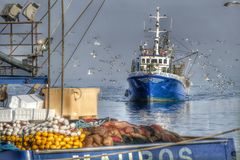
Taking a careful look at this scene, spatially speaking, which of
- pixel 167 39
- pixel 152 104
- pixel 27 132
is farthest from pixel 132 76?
pixel 27 132

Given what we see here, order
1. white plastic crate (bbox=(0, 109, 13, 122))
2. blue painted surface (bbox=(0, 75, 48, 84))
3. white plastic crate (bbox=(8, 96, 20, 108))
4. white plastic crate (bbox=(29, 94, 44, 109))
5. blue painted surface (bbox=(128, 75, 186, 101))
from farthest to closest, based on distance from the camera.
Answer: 1. blue painted surface (bbox=(128, 75, 186, 101))
2. white plastic crate (bbox=(29, 94, 44, 109))
3. blue painted surface (bbox=(0, 75, 48, 84))
4. white plastic crate (bbox=(8, 96, 20, 108))
5. white plastic crate (bbox=(0, 109, 13, 122))

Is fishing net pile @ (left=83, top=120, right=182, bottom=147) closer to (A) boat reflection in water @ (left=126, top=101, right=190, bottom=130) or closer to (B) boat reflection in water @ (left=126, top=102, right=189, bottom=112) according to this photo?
(A) boat reflection in water @ (left=126, top=101, right=190, bottom=130)

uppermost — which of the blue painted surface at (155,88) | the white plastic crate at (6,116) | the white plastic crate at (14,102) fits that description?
the blue painted surface at (155,88)

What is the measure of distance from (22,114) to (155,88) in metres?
69.3

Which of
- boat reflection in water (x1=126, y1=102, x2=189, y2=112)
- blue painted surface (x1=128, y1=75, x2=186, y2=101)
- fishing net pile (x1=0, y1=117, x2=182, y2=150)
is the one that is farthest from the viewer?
blue painted surface (x1=128, y1=75, x2=186, y2=101)

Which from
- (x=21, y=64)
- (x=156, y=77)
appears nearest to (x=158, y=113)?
(x=156, y=77)

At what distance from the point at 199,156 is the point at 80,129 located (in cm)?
366

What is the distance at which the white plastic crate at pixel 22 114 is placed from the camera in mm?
19375

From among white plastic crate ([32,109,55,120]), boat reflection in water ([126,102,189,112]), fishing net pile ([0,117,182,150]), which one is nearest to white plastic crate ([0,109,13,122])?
white plastic crate ([32,109,55,120])

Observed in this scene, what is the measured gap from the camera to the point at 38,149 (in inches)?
610

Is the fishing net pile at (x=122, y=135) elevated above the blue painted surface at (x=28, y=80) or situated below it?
below

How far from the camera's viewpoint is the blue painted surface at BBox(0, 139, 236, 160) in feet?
48.5

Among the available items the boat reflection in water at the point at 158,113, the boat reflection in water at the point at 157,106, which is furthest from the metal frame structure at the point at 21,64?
the boat reflection in water at the point at 157,106

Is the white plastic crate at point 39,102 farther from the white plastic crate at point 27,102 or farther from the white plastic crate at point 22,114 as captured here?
the white plastic crate at point 22,114
